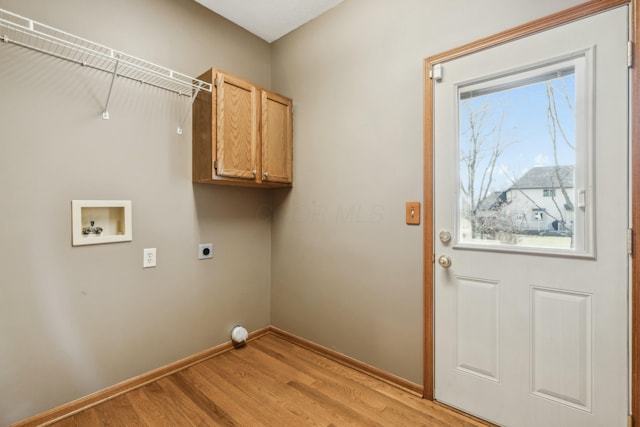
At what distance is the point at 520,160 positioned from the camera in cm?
151

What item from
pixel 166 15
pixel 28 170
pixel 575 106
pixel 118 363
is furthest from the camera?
pixel 166 15

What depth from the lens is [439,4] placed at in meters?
1.73

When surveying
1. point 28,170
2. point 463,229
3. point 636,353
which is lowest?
point 636,353

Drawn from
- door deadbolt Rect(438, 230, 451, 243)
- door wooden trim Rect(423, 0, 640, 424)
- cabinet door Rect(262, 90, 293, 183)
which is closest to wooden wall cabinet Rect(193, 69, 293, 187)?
cabinet door Rect(262, 90, 293, 183)

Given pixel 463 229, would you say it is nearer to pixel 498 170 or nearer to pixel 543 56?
pixel 498 170

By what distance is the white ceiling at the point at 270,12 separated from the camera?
7.17 feet

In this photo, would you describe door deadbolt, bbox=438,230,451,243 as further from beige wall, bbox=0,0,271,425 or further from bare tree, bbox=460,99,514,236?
beige wall, bbox=0,0,271,425

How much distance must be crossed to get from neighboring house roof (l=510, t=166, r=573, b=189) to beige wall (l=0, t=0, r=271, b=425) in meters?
1.98

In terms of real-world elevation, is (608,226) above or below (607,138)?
below

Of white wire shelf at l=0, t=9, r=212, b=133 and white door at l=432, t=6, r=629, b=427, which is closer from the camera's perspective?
white door at l=432, t=6, r=629, b=427

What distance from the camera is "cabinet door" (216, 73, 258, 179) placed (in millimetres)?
1987

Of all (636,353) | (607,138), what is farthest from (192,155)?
(636,353)

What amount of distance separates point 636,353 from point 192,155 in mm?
2624

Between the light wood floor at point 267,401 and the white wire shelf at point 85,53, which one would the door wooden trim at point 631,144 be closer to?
the light wood floor at point 267,401
